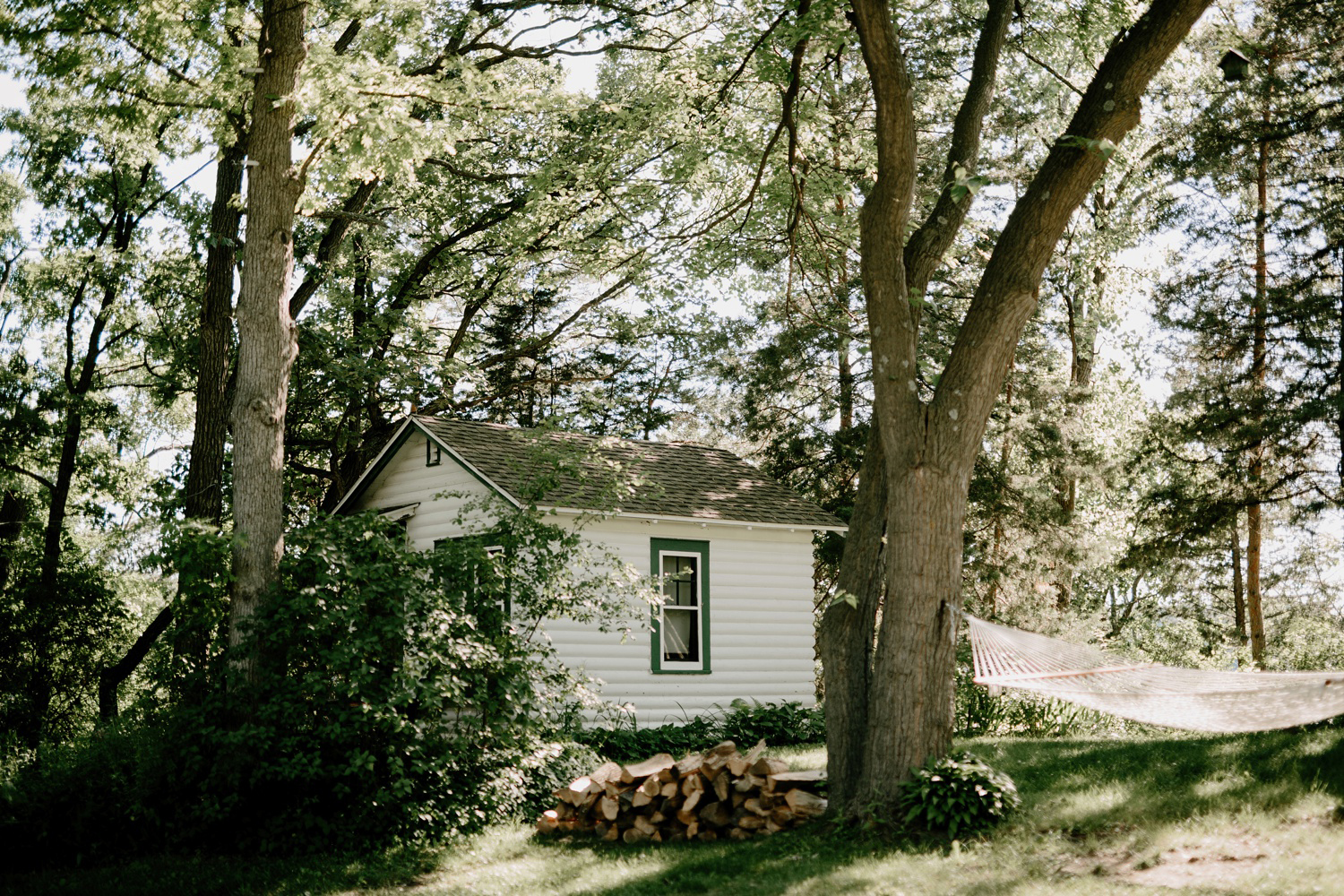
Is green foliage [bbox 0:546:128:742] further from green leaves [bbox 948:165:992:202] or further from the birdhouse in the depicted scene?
the birdhouse

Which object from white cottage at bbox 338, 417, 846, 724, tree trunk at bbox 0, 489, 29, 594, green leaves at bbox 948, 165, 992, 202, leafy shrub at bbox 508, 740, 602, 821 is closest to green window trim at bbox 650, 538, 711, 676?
white cottage at bbox 338, 417, 846, 724

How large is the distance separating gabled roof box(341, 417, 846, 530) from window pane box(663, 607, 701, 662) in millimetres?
1248

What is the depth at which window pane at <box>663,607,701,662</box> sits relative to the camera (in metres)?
13.6

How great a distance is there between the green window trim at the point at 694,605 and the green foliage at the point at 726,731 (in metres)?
0.63

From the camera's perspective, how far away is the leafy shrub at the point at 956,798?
6.86 m

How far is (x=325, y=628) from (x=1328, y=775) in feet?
23.0

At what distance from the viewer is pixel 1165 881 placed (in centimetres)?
574

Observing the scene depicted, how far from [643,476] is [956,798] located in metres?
7.35

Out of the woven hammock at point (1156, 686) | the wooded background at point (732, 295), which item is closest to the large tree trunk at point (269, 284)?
the wooded background at point (732, 295)

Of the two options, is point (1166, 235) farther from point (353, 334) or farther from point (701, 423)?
point (353, 334)

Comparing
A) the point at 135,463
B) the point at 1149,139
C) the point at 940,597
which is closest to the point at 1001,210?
the point at 1149,139

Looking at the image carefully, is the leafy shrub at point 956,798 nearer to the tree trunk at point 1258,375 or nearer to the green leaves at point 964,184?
the green leaves at point 964,184

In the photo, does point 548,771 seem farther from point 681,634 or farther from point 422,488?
point 422,488

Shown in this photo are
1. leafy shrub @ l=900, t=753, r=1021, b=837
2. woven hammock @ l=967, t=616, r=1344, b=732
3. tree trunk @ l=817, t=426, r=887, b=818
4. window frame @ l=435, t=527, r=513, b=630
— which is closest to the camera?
woven hammock @ l=967, t=616, r=1344, b=732
